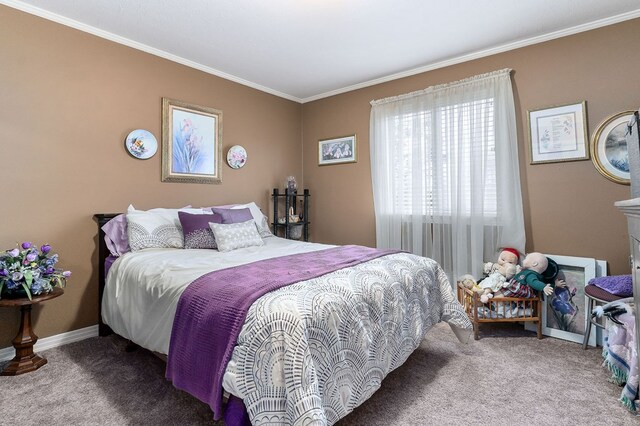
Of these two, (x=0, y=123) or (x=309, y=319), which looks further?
(x=0, y=123)

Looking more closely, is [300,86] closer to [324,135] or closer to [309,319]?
[324,135]

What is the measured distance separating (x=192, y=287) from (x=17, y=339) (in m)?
1.52

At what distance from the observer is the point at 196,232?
276 centimetres

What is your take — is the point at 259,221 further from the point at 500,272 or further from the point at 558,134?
the point at 558,134

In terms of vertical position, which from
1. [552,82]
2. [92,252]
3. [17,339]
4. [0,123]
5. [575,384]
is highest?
[552,82]

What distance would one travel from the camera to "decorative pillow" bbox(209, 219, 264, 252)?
2707mm

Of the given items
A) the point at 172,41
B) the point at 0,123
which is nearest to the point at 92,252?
the point at 0,123

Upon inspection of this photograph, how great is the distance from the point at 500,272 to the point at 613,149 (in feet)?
4.23

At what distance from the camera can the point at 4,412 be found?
169 cm

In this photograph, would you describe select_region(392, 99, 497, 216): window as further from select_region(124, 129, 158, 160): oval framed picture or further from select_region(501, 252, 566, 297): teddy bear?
select_region(124, 129, 158, 160): oval framed picture

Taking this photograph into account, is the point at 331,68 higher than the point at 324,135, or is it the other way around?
the point at 331,68

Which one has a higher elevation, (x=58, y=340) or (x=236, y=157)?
(x=236, y=157)

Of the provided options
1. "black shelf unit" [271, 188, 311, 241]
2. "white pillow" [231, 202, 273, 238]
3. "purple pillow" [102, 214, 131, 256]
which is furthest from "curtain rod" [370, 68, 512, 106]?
"purple pillow" [102, 214, 131, 256]

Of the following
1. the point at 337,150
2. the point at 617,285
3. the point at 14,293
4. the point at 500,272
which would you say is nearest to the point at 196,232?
the point at 14,293
